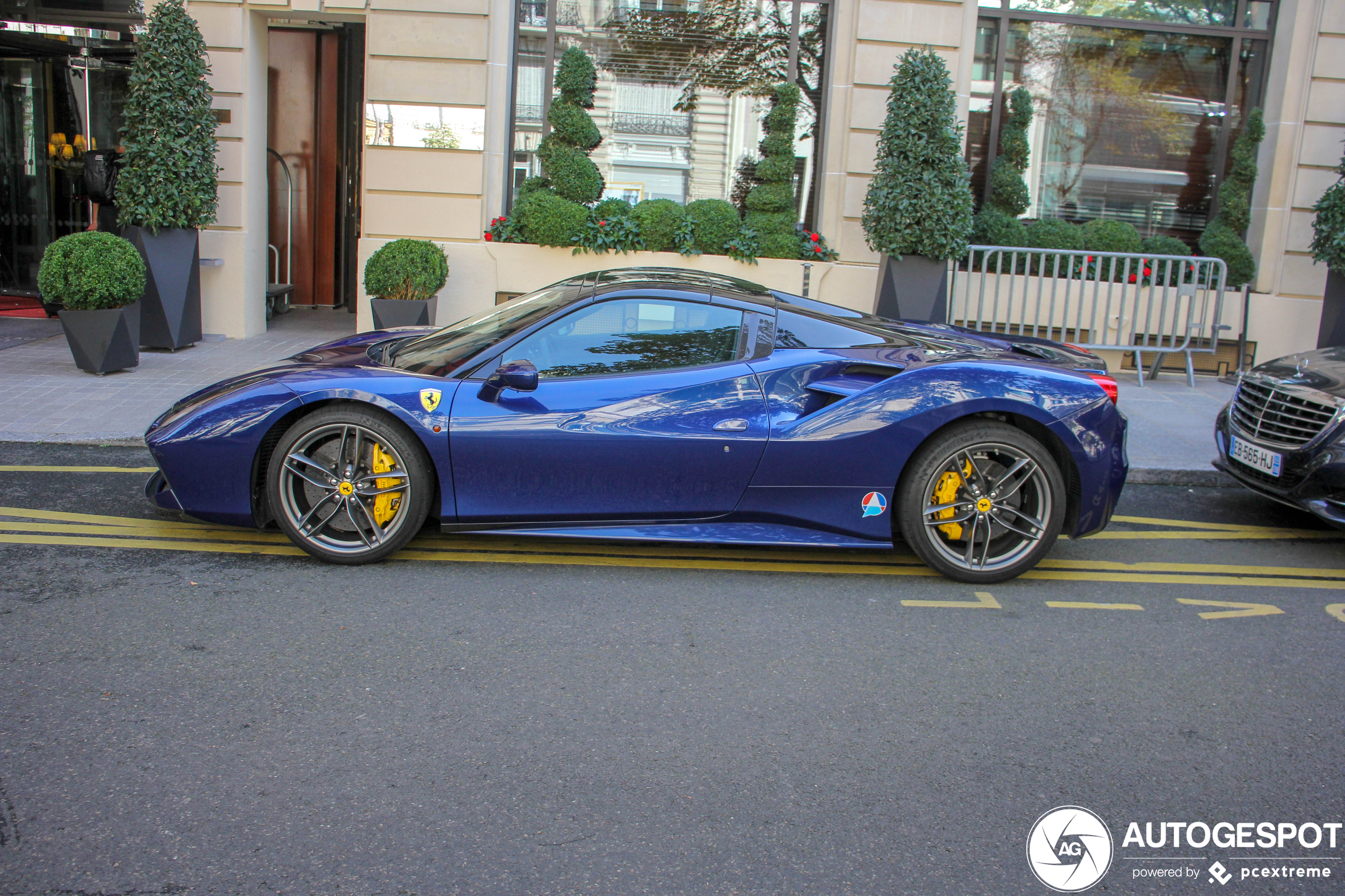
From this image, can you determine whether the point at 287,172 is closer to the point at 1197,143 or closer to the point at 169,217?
the point at 169,217

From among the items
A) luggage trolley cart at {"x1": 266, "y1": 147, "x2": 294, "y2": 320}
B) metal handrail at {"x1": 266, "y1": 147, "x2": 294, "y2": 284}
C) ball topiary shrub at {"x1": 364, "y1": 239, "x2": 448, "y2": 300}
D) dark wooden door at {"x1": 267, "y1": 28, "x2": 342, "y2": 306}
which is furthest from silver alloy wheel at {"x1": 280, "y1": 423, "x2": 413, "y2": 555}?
dark wooden door at {"x1": 267, "y1": 28, "x2": 342, "y2": 306}

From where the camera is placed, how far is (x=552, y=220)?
34.5 feet

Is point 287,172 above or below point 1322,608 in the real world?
above

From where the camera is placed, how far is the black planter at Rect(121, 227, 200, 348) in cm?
959

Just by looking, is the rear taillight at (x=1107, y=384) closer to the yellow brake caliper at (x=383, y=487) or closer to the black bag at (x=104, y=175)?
the yellow brake caliper at (x=383, y=487)

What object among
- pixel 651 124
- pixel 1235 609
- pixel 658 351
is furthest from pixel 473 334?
pixel 651 124

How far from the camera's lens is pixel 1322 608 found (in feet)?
15.4

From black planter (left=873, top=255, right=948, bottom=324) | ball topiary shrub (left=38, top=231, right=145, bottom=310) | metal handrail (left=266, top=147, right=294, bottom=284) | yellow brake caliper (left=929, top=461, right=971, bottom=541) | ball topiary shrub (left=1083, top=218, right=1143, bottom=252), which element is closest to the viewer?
yellow brake caliper (left=929, top=461, right=971, bottom=541)

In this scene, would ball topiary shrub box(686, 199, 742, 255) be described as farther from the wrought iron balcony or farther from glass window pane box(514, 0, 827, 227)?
the wrought iron balcony

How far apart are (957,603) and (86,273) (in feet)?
23.5

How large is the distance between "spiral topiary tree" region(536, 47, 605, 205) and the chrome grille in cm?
670

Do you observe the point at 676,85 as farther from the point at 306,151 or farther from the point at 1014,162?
the point at 306,151

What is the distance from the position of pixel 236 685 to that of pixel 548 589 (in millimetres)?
1361

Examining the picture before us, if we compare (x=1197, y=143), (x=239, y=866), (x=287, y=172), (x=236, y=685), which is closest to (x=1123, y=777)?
(x=239, y=866)
